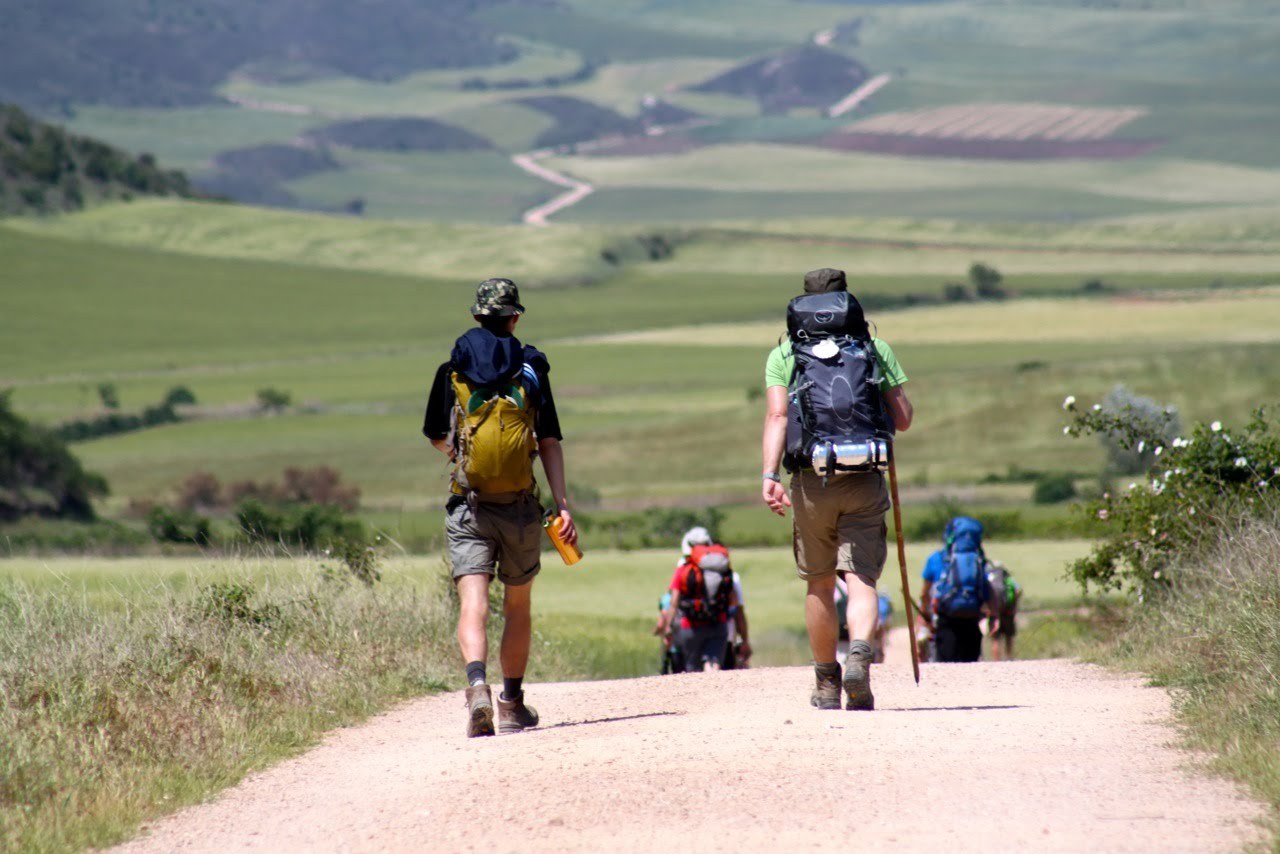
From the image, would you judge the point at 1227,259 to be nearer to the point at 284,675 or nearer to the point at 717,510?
the point at 717,510

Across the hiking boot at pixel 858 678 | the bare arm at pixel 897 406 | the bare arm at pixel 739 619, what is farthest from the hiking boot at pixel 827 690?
the bare arm at pixel 739 619

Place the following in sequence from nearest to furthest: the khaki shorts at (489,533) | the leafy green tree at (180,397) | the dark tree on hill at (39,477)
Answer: the khaki shorts at (489,533)
the dark tree on hill at (39,477)
the leafy green tree at (180,397)

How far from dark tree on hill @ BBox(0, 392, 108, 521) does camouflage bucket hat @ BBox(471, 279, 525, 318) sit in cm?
4139

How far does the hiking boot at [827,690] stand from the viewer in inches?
331

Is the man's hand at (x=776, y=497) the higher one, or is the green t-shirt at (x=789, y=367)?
the green t-shirt at (x=789, y=367)

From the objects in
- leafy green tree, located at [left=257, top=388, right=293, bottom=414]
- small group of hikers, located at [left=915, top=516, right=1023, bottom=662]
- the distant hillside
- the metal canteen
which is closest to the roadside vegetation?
small group of hikers, located at [left=915, top=516, right=1023, bottom=662]

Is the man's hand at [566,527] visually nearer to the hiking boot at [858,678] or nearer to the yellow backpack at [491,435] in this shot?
the yellow backpack at [491,435]

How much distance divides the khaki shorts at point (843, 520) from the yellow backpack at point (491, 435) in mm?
1161

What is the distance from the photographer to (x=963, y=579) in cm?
1244

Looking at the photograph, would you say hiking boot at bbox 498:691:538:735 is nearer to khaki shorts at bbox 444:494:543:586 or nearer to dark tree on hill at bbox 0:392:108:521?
khaki shorts at bbox 444:494:543:586

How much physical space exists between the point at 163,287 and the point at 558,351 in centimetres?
3254

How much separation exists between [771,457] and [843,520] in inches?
18.5

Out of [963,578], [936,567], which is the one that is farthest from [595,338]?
[963,578]

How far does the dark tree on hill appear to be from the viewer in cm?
4784
